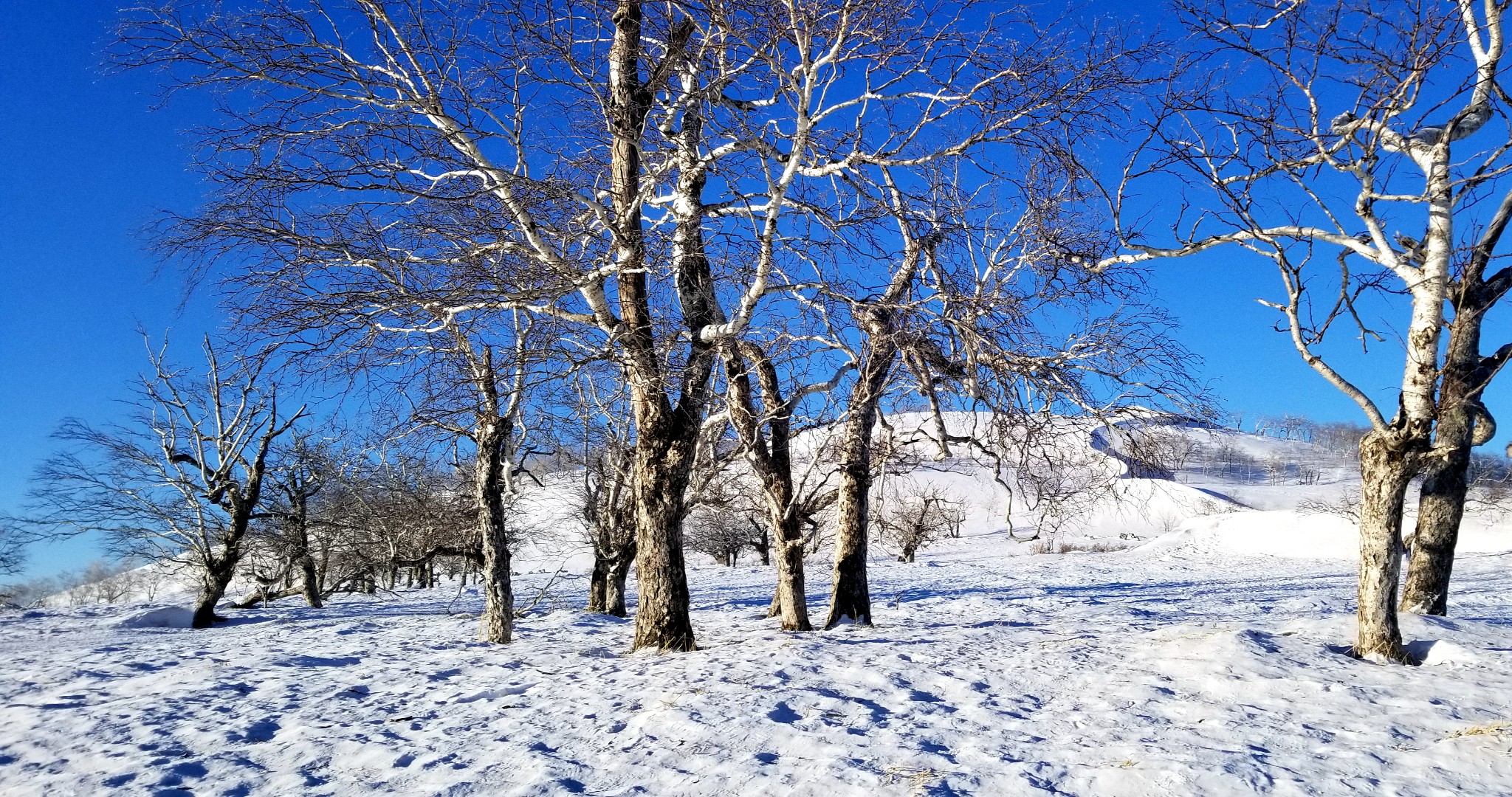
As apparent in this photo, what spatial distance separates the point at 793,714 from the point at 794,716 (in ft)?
0.10

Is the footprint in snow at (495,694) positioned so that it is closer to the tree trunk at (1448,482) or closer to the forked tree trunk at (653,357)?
the forked tree trunk at (653,357)

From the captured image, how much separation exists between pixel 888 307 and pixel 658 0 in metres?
3.10

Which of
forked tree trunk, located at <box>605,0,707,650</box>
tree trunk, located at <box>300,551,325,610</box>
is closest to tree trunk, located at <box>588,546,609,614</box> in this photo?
forked tree trunk, located at <box>605,0,707,650</box>

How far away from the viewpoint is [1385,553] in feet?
20.5

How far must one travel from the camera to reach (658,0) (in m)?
6.62

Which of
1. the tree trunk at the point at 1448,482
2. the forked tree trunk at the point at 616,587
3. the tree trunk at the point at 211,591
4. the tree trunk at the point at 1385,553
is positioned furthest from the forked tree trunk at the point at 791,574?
the tree trunk at the point at 211,591

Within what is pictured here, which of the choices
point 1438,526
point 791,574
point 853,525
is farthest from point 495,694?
point 1438,526

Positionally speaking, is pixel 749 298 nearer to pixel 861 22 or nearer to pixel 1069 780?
pixel 861 22

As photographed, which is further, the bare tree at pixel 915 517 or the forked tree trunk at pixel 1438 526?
the bare tree at pixel 915 517

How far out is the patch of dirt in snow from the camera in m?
3.85

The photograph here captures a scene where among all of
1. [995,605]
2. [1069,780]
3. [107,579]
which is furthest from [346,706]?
[107,579]

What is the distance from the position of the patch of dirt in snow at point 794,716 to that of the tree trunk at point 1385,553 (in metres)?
0.37

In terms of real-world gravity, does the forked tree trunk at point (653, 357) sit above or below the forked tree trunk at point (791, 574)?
above

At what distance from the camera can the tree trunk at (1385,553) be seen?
6227mm
